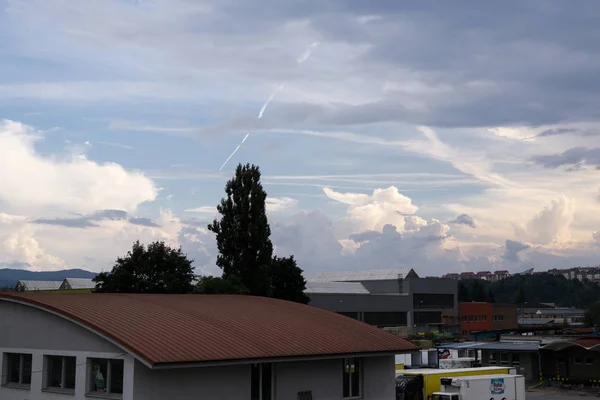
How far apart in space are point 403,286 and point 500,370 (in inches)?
3597

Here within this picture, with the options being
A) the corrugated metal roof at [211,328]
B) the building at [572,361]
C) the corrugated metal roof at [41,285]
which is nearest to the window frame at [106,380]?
the corrugated metal roof at [211,328]

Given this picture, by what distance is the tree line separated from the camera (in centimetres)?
6266

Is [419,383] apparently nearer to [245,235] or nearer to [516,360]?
[245,235]

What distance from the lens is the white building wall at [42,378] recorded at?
27.0 meters

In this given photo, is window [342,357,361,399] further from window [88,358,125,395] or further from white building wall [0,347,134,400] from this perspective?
white building wall [0,347,134,400]

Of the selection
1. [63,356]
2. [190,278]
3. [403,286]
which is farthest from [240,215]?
[403,286]

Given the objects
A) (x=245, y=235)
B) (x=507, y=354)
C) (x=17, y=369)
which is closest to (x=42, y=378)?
(x=17, y=369)

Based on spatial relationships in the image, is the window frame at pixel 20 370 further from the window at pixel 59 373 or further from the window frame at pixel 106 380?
the window frame at pixel 106 380

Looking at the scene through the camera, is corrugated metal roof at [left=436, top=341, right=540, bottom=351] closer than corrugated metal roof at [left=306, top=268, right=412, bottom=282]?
Yes

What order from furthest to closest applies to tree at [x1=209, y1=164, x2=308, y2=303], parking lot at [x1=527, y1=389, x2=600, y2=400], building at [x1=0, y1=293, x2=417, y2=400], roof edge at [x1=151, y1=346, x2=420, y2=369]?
tree at [x1=209, y1=164, x2=308, y2=303], parking lot at [x1=527, y1=389, x2=600, y2=400], building at [x1=0, y1=293, x2=417, y2=400], roof edge at [x1=151, y1=346, x2=420, y2=369]

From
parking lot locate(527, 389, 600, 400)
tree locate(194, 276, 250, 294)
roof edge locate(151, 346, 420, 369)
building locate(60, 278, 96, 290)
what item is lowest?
parking lot locate(527, 389, 600, 400)

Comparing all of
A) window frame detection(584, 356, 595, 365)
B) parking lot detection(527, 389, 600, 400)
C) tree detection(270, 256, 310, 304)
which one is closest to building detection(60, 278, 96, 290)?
tree detection(270, 256, 310, 304)

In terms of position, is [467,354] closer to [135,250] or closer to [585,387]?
[585,387]

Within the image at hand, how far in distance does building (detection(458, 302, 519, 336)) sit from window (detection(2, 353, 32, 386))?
128m
